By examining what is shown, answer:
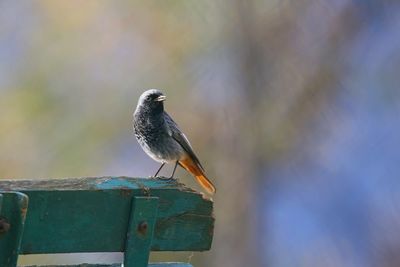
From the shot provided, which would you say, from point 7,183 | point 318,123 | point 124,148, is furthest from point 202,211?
point 318,123

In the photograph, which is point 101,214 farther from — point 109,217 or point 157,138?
point 157,138

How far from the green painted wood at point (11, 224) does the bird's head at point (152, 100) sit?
281 cm

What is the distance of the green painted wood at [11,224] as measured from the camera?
106 inches

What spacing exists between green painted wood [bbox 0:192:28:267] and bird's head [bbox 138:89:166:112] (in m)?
2.81

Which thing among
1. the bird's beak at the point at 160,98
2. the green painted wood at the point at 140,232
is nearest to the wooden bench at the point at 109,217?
the green painted wood at the point at 140,232

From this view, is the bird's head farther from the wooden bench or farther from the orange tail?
the wooden bench

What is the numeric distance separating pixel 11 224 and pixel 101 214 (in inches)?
13.6

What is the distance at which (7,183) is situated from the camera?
9.57 feet

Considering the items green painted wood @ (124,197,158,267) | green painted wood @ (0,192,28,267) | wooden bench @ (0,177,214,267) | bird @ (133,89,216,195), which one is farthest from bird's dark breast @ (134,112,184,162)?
green painted wood @ (0,192,28,267)

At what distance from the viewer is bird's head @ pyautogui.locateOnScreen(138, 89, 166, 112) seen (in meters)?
5.53

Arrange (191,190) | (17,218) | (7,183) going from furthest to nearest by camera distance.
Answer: (191,190), (7,183), (17,218)

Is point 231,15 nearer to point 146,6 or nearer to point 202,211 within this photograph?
point 146,6

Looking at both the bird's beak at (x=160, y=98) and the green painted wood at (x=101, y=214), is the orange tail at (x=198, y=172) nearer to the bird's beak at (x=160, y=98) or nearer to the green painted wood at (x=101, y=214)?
the bird's beak at (x=160, y=98)

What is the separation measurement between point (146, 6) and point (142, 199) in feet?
20.0
